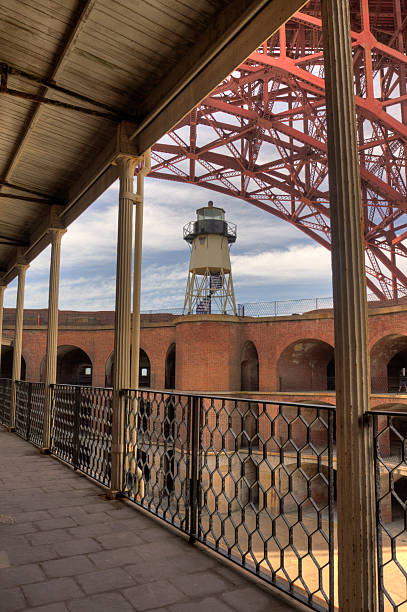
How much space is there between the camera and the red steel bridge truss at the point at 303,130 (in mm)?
14195

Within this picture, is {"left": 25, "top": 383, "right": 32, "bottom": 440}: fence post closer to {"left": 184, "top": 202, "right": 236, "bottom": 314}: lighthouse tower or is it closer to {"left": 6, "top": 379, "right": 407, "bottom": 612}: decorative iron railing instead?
{"left": 6, "top": 379, "right": 407, "bottom": 612}: decorative iron railing

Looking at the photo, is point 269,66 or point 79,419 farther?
point 269,66

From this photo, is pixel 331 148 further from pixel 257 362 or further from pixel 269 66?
pixel 257 362

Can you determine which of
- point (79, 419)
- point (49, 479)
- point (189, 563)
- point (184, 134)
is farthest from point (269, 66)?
point (189, 563)

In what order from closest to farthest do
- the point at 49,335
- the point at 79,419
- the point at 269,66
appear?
the point at 79,419 < the point at 49,335 < the point at 269,66

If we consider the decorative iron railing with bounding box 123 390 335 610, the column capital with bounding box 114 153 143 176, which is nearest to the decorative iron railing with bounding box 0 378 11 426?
the decorative iron railing with bounding box 123 390 335 610

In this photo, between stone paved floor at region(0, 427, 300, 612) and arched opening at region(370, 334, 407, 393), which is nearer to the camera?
stone paved floor at region(0, 427, 300, 612)

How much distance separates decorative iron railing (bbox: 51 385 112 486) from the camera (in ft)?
16.1

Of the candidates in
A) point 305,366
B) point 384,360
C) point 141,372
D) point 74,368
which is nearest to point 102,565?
point 384,360

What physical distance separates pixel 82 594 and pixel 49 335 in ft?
16.7

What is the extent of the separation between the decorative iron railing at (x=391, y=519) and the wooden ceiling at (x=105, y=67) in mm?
2528

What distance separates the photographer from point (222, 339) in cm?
2102

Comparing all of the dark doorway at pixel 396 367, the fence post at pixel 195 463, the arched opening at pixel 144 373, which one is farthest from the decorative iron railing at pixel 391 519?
the arched opening at pixel 144 373

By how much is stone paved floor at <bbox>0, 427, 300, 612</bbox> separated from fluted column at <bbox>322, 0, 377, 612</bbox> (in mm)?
524
